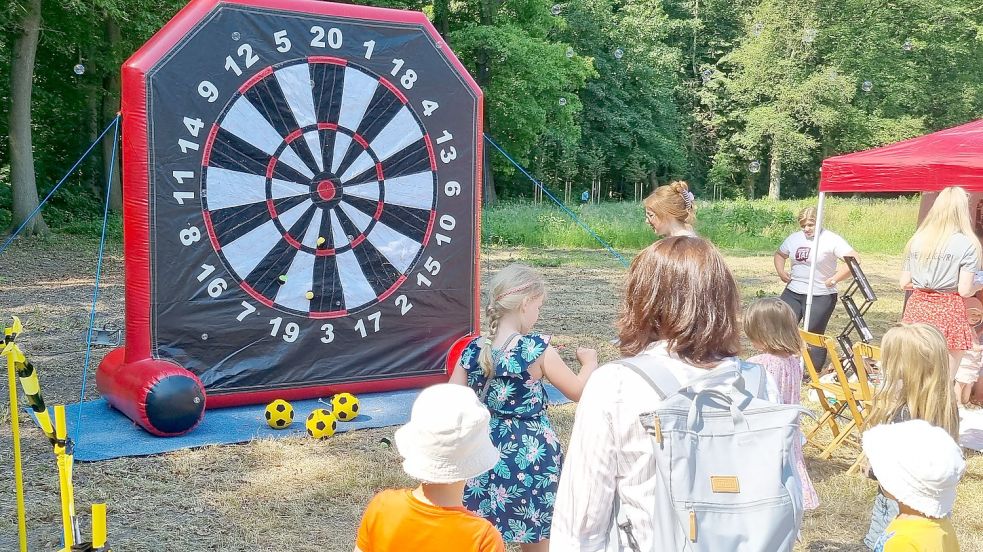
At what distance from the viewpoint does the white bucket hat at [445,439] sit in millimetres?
1893

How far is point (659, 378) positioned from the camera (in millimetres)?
1651

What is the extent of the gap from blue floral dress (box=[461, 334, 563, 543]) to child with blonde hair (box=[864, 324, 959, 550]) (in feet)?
3.93

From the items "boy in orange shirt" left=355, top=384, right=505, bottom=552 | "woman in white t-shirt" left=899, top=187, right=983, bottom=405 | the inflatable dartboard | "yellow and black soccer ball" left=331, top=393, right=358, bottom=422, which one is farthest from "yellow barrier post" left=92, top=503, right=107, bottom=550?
"woman in white t-shirt" left=899, top=187, right=983, bottom=405

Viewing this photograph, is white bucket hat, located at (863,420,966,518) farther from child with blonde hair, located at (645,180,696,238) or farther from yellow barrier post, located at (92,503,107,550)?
child with blonde hair, located at (645,180,696,238)

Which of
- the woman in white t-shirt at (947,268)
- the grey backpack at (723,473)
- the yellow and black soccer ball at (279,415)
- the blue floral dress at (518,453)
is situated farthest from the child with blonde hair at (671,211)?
the yellow and black soccer ball at (279,415)

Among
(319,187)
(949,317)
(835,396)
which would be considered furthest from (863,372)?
(319,187)

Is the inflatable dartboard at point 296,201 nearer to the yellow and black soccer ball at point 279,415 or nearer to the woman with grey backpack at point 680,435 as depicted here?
the yellow and black soccer ball at point 279,415

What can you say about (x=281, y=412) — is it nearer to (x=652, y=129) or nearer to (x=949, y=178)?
(x=949, y=178)

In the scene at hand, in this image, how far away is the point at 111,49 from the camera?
17297 mm

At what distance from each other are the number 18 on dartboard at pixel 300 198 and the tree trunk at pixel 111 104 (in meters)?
13.2

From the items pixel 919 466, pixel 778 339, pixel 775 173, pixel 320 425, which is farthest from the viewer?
pixel 775 173

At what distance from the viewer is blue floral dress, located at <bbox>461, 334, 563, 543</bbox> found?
2928 mm

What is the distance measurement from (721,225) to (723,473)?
19.5m

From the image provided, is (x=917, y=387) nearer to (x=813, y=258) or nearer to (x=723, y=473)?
(x=723, y=473)
